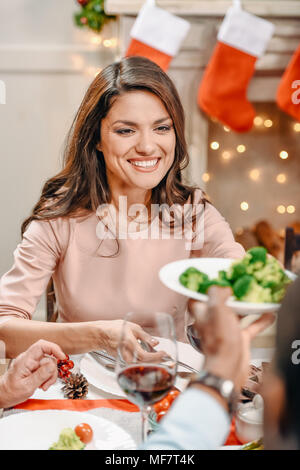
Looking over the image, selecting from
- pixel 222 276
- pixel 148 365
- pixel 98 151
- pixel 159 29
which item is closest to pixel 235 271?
pixel 222 276

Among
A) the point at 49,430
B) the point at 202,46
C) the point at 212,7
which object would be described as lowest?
the point at 49,430

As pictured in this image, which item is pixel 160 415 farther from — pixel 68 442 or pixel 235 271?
pixel 235 271

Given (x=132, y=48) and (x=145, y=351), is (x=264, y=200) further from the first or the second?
(x=145, y=351)

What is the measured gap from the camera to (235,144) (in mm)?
2127

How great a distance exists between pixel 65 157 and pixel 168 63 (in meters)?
0.96

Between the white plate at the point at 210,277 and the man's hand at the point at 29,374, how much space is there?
8.1 inches

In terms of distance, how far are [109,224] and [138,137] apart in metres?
0.21

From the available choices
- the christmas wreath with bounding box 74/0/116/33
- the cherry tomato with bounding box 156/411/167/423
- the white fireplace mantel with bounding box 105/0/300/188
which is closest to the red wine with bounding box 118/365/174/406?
the cherry tomato with bounding box 156/411/167/423

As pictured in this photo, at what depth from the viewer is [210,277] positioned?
0.56m

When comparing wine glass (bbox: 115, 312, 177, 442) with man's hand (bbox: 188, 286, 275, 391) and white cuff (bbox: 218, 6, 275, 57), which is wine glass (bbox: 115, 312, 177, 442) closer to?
man's hand (bbox: 188, 286, 275, 391)

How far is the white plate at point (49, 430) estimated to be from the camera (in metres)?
0.60

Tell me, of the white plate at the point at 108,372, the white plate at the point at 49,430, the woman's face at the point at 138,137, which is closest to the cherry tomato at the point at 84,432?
the white plate at the point at 49,430

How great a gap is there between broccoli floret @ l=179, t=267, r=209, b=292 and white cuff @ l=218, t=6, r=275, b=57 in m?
1.43

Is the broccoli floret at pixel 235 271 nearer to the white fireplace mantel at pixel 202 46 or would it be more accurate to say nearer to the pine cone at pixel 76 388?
the pine cone at pixel 76 388
